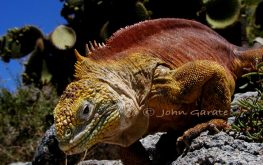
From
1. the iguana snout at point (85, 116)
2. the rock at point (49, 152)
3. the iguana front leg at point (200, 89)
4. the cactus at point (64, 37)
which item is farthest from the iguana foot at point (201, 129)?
the cactus at point (64, 37)

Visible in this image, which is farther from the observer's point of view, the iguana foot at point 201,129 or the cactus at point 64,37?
the cactus at point 64,37

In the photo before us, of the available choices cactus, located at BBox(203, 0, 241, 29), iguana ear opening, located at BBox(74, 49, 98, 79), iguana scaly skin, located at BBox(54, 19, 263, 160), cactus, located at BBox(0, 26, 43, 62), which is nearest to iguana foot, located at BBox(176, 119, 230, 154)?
iguana scaly skin, located at BBox(54, 19, 263, 160)

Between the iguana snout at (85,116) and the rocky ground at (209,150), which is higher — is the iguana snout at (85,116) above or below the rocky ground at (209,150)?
above

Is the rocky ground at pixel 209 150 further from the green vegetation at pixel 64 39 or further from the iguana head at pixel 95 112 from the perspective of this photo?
the green vegetation at pixel 64 39

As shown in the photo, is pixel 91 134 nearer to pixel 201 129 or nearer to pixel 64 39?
pixel 201 129

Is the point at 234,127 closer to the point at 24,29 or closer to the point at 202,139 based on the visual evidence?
the point at 202,139

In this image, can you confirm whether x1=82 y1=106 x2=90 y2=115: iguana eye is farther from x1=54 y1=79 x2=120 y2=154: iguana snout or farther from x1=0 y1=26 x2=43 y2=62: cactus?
x1=0 y1=26 x2=43 y2=62: cactus

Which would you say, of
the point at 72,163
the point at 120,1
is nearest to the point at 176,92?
the point at 72,163
